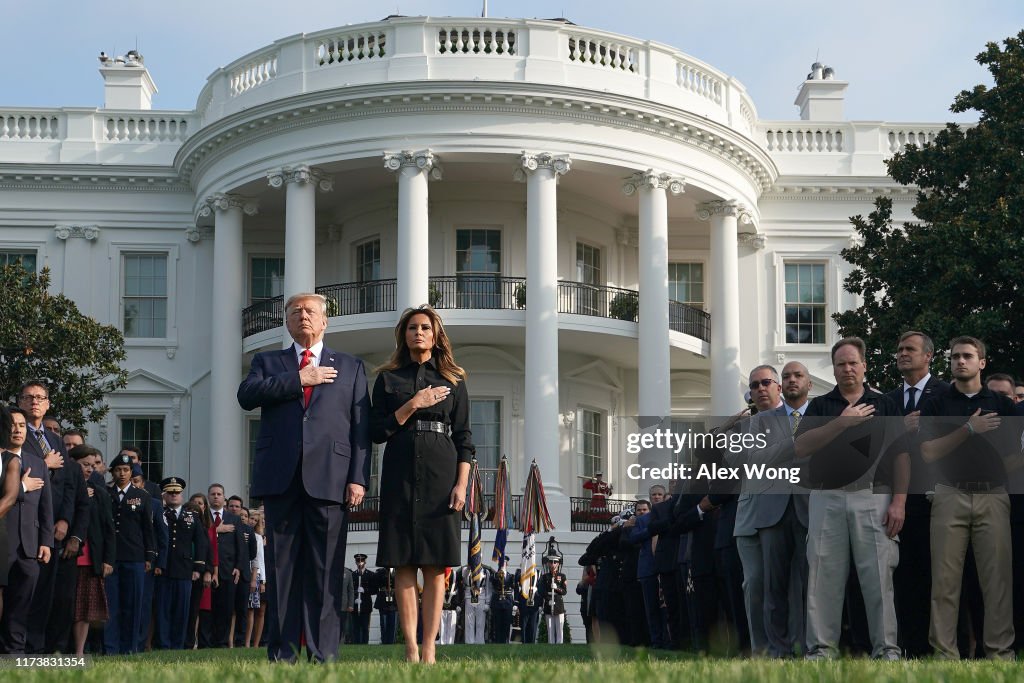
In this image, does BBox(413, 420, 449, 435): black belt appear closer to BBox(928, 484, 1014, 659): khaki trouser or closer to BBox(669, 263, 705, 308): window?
BBox(928, 484, 1014, 659): khaki trouser

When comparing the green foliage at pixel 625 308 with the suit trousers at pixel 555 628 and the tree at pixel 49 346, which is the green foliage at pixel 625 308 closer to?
the tree at pixel 49 346

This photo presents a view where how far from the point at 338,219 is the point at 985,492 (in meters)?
28.0

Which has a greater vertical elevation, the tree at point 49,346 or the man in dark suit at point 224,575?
the tree at point 49,346

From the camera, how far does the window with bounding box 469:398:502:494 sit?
3491cm

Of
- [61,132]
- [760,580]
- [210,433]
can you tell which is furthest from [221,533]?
[61,132]

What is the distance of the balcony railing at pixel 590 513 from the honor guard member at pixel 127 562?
16.9 meters

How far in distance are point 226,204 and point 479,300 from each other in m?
6.23

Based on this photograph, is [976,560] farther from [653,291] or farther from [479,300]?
[479,300]

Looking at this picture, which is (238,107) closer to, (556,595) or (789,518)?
(556,595)

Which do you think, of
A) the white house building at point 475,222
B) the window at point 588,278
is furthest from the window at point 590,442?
the window at point 588,278

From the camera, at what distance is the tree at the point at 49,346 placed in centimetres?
3016

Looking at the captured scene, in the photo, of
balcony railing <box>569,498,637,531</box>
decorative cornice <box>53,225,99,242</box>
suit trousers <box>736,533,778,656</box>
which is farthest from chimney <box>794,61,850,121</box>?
suit trousers <box>736,533,778,656</box>

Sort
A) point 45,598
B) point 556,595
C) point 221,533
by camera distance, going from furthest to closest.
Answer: point 556,595
point 221,533
point 45,598

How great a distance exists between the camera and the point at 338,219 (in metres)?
36.9
